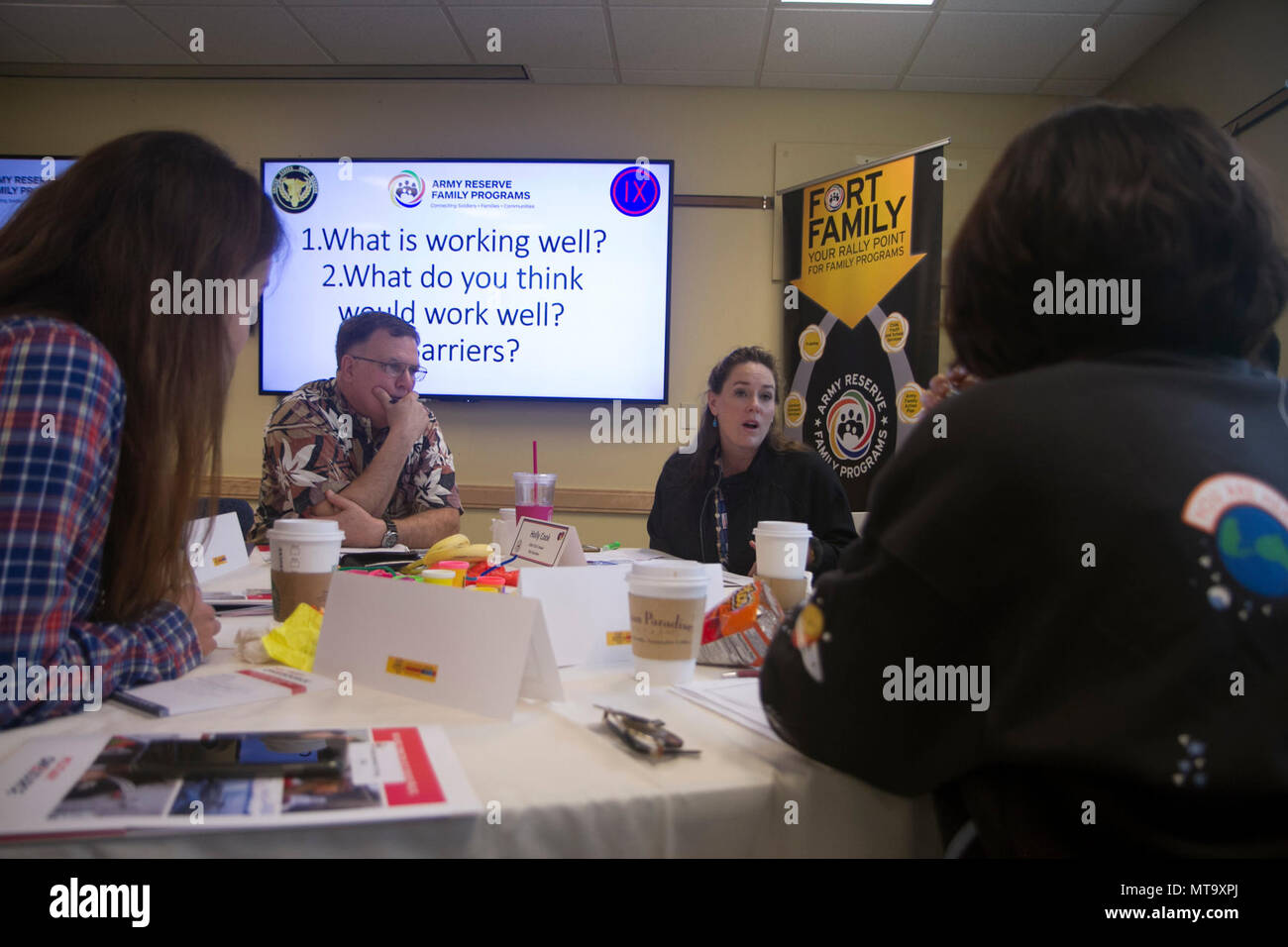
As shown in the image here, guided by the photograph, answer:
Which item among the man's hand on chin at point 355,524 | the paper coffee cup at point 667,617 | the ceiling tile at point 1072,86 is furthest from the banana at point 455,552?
the ceiling tile at point 1072,86

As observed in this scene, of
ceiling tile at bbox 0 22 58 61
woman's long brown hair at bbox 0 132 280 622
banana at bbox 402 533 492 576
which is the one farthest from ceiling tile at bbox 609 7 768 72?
woman's long brown hair at bbox 0 132 280 622

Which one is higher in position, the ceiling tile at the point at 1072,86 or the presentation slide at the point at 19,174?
the ceiling tile at the point at 1072,86

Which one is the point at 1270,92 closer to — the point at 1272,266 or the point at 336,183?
the point at 1272,266

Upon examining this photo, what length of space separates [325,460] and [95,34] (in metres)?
2.62

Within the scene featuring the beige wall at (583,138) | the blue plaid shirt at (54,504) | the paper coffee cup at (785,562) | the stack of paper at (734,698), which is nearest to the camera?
the blue plaid shirt at (54,504)

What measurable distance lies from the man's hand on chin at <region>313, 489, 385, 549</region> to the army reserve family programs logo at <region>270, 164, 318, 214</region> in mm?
2172

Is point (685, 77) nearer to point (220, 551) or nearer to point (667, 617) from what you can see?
point (220, 551)

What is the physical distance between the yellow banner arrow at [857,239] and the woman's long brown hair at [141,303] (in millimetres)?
2955

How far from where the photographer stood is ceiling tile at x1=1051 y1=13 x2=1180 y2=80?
3287mm

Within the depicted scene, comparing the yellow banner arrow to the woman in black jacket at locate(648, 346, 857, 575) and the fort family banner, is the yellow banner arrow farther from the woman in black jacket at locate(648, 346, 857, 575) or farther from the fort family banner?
the woman in black jacket at locate(648, 346, 857, 575)

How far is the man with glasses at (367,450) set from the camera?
235 centimetres

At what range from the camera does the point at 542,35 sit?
350cm

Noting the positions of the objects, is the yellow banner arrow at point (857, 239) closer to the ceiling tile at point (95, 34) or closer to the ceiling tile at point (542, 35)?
the ceiling tile at point (542, 35)
